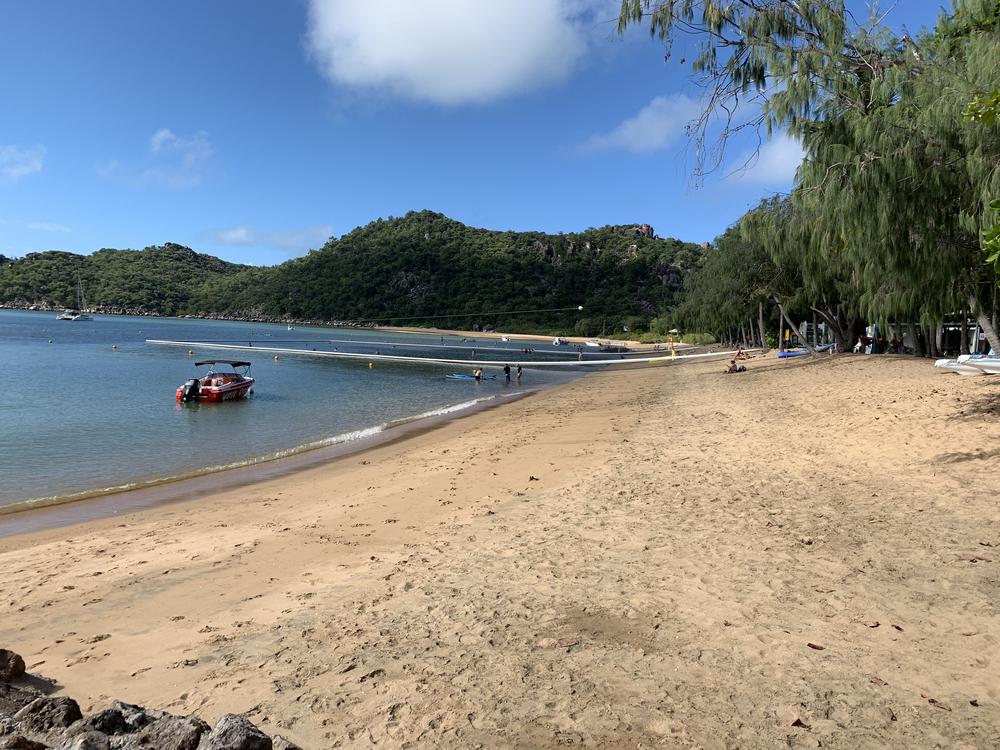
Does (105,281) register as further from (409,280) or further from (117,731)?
(117,731)

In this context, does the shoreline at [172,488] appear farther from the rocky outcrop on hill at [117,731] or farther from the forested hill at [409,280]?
the forested hill at [409,280]

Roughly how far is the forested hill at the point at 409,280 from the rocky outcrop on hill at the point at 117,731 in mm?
124749

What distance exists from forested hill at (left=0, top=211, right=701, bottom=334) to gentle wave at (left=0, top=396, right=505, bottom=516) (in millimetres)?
106983

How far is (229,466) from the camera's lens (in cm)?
1421

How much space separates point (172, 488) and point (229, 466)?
2.15m

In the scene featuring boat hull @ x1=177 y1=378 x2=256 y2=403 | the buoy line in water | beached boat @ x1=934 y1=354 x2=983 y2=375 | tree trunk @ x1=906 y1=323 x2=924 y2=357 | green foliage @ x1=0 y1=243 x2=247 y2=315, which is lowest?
boat hull @ x1=177 y1=378 x2=256 y2=403

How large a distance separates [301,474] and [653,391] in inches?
640

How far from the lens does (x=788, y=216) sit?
702 inches

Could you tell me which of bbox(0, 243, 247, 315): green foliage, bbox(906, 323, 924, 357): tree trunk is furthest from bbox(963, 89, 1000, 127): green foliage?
bbox(0, 243, 247, 315): green foliage

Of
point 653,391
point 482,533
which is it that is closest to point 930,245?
point 482,533

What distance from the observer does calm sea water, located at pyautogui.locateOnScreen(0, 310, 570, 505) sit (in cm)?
1395

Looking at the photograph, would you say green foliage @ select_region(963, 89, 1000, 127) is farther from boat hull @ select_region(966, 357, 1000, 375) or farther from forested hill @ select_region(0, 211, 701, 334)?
forested hill @ select_region(0, 211, 701, 334)

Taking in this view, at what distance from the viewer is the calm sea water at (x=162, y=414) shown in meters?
14.0

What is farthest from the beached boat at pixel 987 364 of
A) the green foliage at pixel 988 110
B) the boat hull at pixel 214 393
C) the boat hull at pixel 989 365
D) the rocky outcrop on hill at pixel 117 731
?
the boat hull at pixel 214 393
